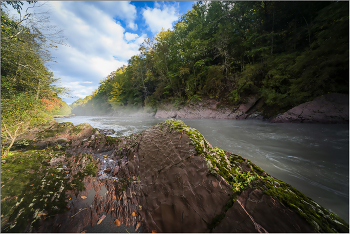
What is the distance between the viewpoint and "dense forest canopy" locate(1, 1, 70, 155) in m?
3.08

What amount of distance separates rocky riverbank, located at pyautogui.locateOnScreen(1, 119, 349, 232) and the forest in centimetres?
804

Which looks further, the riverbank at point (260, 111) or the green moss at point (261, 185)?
the riverbank at point (260, 111)

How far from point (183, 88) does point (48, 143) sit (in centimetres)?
1456

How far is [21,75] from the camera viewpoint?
4.88 metres

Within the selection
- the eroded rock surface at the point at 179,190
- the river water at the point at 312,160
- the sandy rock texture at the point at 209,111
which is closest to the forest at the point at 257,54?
the sandy rock texture at the point at 209,111

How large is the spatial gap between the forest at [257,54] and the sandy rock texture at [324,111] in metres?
0.43

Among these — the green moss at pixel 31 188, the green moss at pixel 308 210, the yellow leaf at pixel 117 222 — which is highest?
the green moss at pixel 308 210

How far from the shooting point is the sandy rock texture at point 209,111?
35.7ft

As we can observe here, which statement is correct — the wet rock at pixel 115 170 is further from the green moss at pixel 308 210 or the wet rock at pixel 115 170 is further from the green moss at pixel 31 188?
the green moss at pixel 308 210

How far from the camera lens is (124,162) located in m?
2.93

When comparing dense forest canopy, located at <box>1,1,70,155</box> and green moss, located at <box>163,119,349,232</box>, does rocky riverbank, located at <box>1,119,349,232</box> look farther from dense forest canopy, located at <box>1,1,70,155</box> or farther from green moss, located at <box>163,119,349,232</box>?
dense forest canopy, located at <box>1,1,70,155</box>

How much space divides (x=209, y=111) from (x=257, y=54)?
7.85 metres

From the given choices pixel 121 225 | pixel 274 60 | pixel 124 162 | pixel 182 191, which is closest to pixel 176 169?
pixel 182 191

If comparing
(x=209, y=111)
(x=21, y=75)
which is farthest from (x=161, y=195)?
(x=209, y=111)
